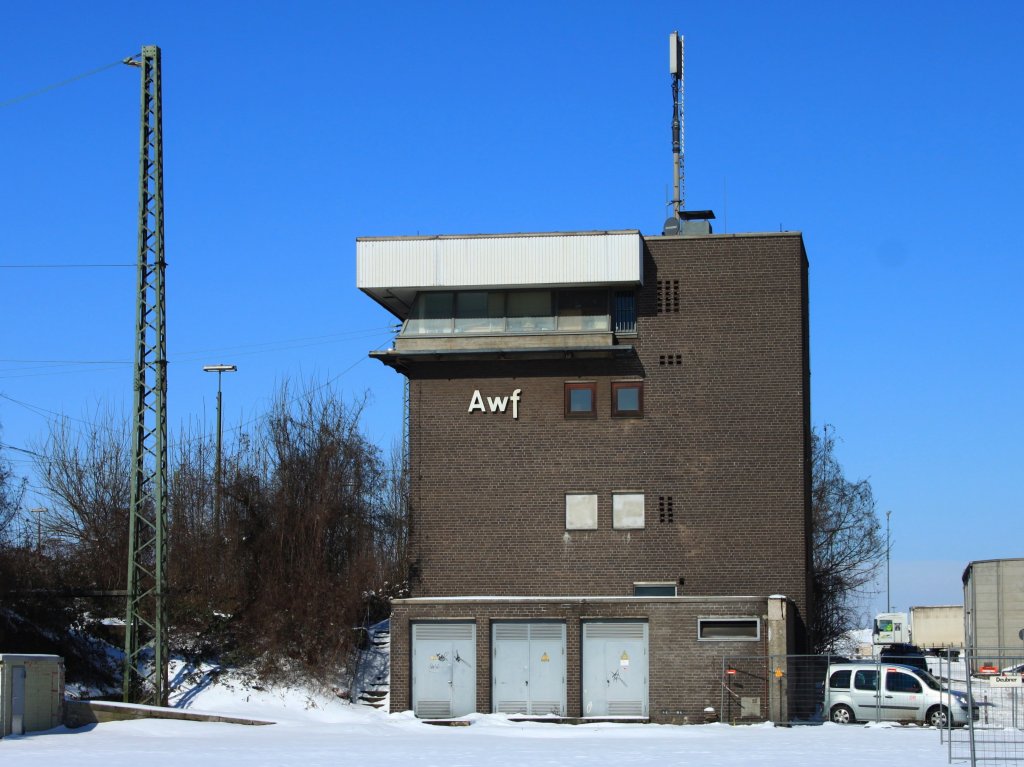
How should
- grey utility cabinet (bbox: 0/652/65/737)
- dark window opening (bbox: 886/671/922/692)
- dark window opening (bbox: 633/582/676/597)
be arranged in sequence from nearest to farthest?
grey utility cabinet (bbox: 0/652/65/737), dark window opening (bbox: 886/671/922/692), dark window opening (bbox: 633/582/676/597)

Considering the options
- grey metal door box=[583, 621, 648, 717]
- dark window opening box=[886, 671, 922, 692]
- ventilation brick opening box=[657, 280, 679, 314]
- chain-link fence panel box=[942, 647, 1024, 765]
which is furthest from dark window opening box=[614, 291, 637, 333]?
chain-link fence panel box=[942, 647, 1024, 765]

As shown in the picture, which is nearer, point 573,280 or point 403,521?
point 573,280

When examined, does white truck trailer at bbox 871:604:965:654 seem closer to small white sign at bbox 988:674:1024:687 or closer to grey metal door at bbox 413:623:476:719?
grey metal door at bbox 413:623:476:719

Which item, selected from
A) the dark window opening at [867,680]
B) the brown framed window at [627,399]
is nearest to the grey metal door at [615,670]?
the dark window opening at [867,680]

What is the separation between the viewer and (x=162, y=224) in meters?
35.0

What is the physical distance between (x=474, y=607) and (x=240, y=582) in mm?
8691

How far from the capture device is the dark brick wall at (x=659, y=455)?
1597 inches

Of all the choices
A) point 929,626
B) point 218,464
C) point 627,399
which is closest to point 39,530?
point 218,464

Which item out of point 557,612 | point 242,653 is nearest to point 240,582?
point 242,653

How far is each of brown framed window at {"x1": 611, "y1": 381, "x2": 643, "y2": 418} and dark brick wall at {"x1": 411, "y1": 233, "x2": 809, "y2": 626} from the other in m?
0.21

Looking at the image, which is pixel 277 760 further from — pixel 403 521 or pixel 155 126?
pixel 403 521

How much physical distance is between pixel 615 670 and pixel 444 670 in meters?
4.90

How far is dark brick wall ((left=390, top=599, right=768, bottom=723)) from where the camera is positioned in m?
37.5

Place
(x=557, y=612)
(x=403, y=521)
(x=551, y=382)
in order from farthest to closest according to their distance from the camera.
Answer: (x=403, y=521)
(x=551, y=382)
(x=557, y=612)
